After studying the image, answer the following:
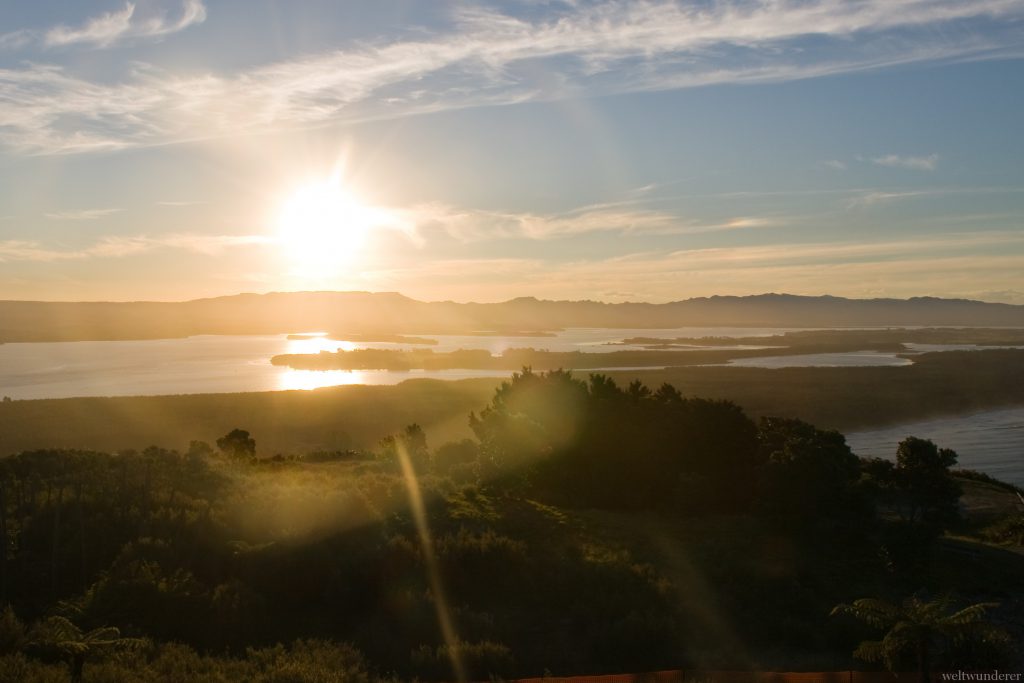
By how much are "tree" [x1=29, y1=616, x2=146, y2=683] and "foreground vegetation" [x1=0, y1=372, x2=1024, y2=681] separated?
4 cm

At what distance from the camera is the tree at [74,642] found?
10357 mm

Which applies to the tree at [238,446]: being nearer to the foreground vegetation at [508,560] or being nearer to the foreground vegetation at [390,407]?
the foreground vegetation at [508,560]

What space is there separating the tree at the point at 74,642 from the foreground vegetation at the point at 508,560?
4cm

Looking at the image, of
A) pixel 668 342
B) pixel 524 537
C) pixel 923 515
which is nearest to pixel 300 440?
pixel 524 537

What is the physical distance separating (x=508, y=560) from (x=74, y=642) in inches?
317

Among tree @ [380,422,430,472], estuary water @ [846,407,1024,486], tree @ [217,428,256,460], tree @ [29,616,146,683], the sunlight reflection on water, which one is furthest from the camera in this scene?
the sunlight reflection on water

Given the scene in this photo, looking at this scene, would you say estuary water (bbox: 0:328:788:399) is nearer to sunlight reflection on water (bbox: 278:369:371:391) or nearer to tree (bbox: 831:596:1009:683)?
sunlight reflection on water (bbox: 278:369:371:391)

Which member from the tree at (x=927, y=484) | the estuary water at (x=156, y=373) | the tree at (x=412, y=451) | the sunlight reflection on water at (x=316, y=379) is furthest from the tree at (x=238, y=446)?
the estuary water at (x=156, y=373)

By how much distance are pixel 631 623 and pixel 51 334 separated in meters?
179

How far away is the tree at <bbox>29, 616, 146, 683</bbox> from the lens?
10.4 m

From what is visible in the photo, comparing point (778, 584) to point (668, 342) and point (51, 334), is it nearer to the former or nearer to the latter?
point (668, 342)

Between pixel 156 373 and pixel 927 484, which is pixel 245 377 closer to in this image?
pixel 156 373

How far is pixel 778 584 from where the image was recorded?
15.9m

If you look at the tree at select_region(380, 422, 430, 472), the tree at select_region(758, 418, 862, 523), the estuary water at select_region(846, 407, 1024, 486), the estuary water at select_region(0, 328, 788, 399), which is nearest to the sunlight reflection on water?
the estuary water at select_region(0, 328, 788, 399)
